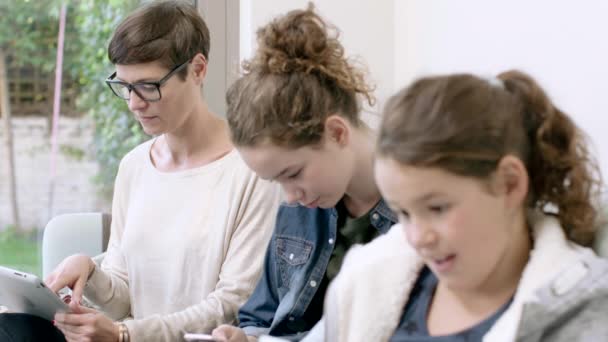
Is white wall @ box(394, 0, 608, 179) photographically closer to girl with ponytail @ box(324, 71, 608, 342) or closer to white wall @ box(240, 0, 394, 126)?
girl with ponytail @ box(324, 71, 608, 342)

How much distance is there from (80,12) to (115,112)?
335 millimetres

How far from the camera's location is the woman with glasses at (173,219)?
79.0 inches

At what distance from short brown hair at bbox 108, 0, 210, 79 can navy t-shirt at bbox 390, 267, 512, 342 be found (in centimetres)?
91

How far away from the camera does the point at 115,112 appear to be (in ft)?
9.89

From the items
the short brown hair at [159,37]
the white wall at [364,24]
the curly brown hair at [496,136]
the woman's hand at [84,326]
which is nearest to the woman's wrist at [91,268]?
the woman's hand at [84,326]

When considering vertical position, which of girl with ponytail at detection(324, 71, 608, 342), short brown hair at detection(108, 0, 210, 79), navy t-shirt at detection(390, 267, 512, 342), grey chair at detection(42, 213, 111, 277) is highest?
short brown hair at detection(108, 0, 210, 79)

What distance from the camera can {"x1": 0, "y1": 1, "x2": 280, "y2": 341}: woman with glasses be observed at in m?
2.01

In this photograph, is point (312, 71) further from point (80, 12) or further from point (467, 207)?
point (80, 12)

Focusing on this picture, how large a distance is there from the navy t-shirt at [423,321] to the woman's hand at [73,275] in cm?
90

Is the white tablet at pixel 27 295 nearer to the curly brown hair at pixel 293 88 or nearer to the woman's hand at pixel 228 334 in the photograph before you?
the woman's hand at pixel 228 334

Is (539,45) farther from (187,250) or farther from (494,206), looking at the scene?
(187,250)

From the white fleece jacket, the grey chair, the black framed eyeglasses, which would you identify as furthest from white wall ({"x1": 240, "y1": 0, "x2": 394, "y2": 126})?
the white fleece jacket

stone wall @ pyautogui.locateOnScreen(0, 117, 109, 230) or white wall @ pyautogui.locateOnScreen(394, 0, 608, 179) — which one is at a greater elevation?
white wall @ pyautogui.locateOnScreen(394, 0, 608, 179)

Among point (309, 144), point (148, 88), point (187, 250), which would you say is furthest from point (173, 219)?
point (309, 144)
